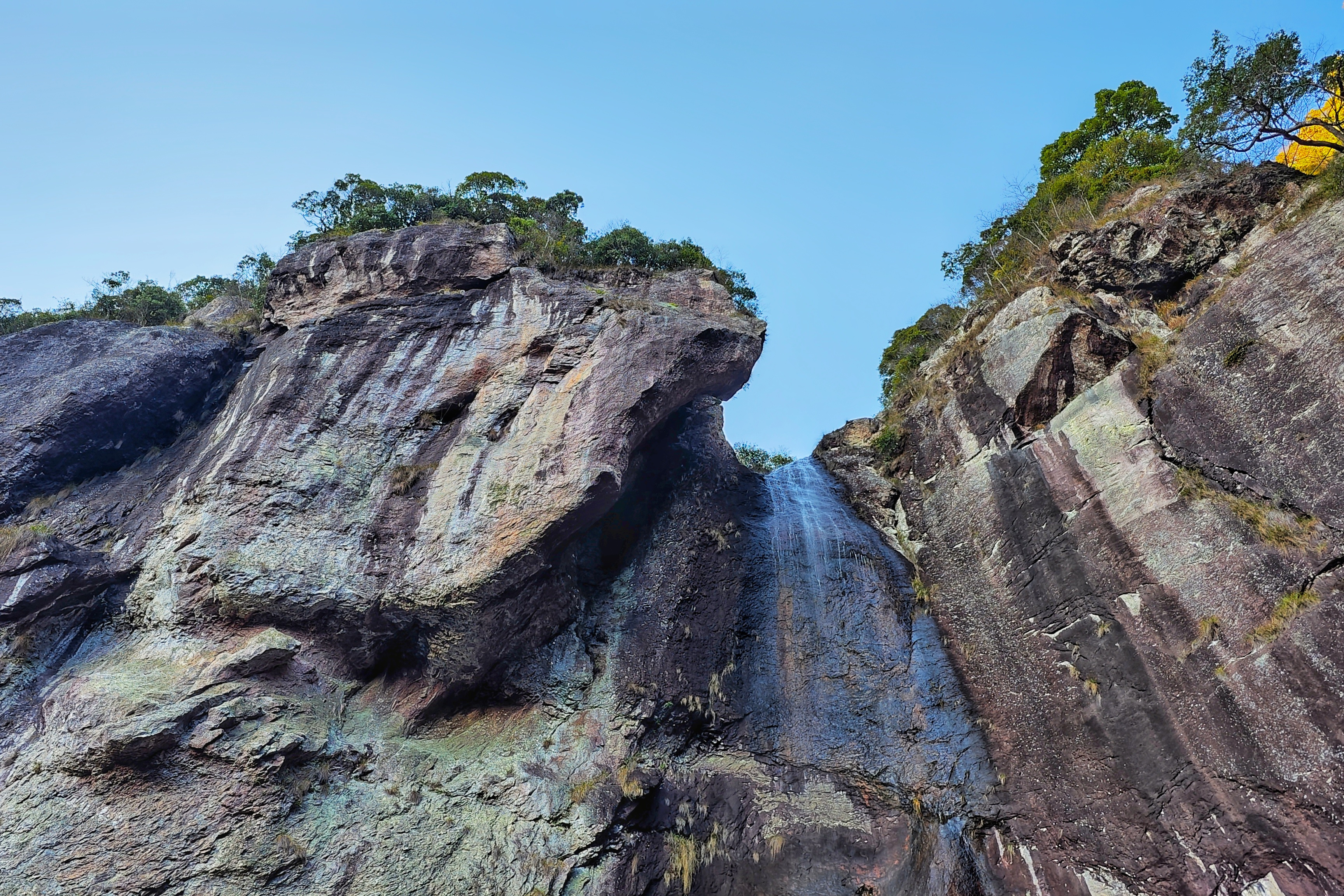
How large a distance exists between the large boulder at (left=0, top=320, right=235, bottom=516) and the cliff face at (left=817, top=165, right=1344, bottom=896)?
15.9 m

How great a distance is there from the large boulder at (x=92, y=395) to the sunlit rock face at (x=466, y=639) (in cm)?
10

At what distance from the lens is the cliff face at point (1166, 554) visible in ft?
25.8

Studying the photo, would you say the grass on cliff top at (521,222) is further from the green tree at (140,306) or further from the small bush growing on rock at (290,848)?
the small bush growing on rock at (290,848)

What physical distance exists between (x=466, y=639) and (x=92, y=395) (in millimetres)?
9732

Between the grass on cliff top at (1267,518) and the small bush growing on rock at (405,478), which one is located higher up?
the small bush growing on rock at (405,478)

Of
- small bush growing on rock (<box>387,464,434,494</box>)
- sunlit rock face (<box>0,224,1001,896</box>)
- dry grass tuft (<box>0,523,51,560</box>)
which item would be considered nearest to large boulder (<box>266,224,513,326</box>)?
sunlit rock face (<box>0,224,1001,896</box>)

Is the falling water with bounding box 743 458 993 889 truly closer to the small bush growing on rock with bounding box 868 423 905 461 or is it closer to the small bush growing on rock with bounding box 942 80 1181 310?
the small bush growing on rock with bounding box 868 423 905 461

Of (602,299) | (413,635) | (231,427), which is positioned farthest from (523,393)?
(231,427)

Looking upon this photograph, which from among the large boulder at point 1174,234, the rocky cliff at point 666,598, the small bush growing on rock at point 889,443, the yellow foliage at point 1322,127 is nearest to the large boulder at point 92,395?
the rocky cliff at point 666,598

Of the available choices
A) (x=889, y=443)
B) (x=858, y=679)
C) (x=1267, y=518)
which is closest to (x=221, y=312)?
(x=889, y=443)

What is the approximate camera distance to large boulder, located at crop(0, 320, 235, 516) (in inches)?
530

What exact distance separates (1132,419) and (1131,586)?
261cm

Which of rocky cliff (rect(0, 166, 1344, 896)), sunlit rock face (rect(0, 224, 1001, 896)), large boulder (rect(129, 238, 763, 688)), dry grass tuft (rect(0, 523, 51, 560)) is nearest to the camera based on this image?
rocky cliff (rect(0, 166, 1344, 896))

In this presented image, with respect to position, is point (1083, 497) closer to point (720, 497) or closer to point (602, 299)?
point (720, 497)
